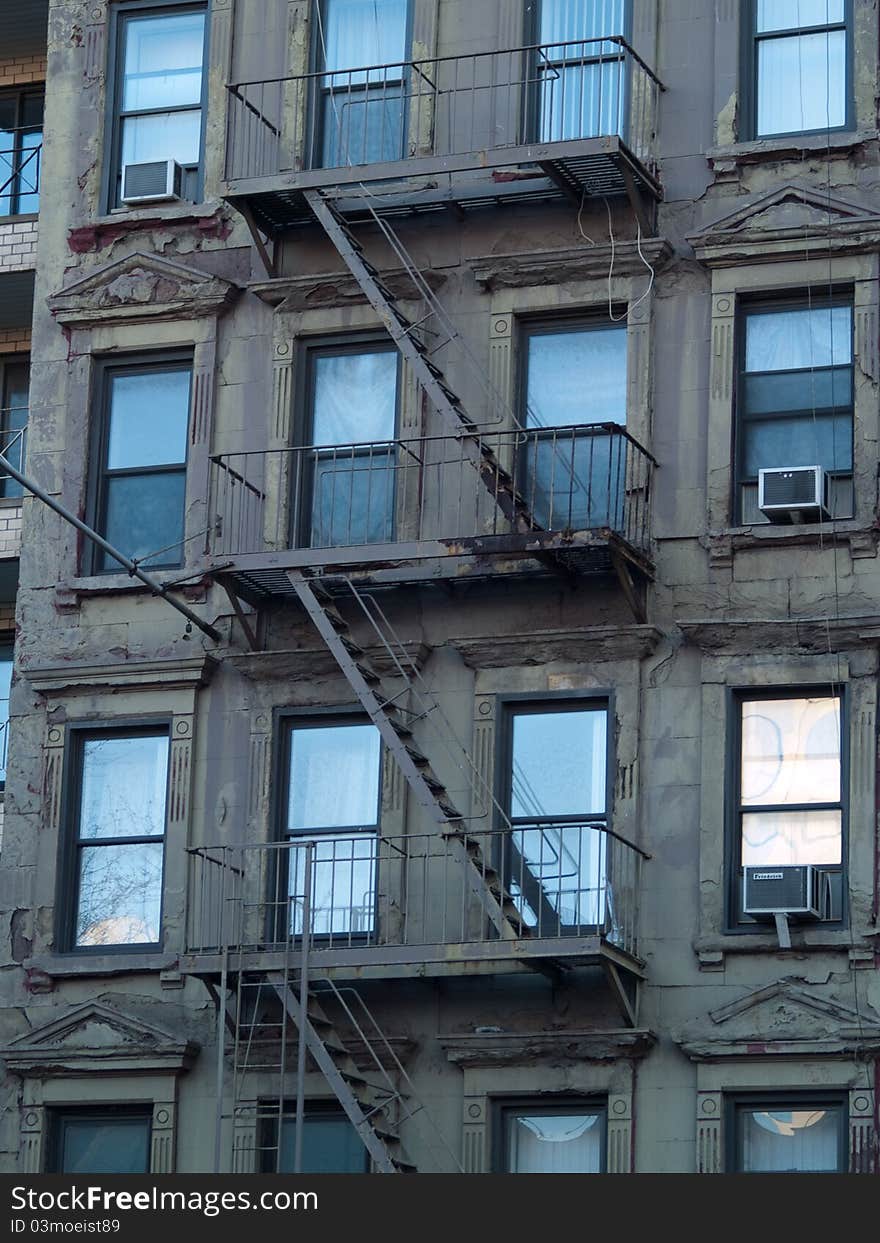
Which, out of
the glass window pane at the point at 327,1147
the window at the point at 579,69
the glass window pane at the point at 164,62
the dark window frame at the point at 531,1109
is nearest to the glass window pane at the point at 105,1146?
the glass window pane at the point at 327,1147

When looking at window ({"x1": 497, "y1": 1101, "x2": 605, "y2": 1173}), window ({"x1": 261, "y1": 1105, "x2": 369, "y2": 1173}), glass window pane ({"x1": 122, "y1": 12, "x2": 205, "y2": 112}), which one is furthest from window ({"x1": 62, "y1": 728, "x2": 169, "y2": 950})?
glass window pane ({"x1": 122, "y1": 12, "x2": 205, "y2": 112})

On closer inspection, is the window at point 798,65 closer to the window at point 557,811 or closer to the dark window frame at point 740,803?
the dark window frame at point 740,803

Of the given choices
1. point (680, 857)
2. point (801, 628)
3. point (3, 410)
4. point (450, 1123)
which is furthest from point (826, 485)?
point (3, 410)

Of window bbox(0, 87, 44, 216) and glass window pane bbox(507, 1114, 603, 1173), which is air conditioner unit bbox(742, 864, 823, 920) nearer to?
glass window pane bbox(507, 1114, 603, 1173)

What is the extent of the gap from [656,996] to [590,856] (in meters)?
1.35

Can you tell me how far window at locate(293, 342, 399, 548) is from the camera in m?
28.5

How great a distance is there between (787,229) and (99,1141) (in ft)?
31.0

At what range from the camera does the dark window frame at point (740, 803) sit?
1041 inches

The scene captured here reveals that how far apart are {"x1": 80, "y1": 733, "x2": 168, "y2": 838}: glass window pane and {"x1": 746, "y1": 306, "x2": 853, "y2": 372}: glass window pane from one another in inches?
237

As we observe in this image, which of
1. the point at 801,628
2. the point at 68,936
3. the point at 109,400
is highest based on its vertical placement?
the point at 109,400

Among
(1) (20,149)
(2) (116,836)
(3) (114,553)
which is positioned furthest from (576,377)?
(1) (20,149)

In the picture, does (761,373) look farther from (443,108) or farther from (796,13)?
(443,108)

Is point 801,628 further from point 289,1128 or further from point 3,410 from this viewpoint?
point 3,410

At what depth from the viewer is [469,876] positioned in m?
26.4
